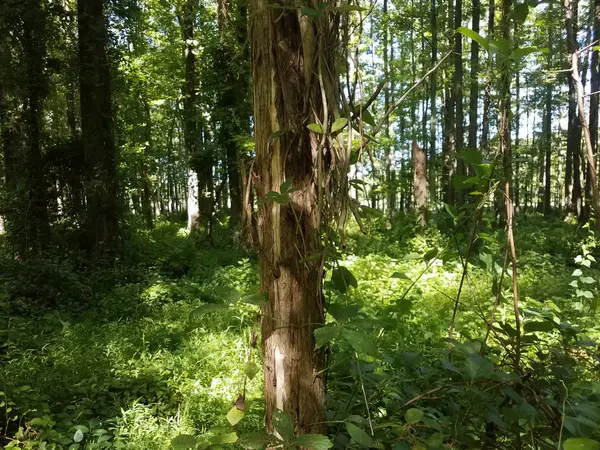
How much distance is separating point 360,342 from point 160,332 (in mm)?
4256

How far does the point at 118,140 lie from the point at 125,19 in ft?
7.91

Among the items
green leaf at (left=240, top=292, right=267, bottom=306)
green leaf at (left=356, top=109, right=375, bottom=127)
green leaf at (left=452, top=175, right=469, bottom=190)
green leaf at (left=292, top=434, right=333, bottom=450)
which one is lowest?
green leaf at (left=292, top=434, right=333, bottom=450)

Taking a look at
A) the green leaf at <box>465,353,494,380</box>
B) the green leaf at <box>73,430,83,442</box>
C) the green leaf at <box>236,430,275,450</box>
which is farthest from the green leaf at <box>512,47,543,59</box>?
the green leaf at <box>73,430,83,442</box>

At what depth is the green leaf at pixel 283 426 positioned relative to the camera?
1069 mm

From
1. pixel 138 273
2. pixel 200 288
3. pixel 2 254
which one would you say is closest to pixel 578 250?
pixel 200 288

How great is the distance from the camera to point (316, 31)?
1.22 meters

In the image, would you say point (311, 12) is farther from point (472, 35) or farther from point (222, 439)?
point (222, 439)

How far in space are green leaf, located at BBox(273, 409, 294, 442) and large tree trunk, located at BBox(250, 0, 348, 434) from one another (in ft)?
0.53

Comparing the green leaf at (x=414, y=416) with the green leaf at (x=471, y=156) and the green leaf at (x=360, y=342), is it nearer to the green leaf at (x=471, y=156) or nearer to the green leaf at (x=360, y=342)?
the green leaf at (x=360, y=342)

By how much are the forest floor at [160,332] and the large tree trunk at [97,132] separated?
765 millimetres

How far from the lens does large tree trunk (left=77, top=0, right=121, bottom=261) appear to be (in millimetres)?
7982

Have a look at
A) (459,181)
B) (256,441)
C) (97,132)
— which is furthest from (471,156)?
(97,132)

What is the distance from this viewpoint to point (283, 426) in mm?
1085

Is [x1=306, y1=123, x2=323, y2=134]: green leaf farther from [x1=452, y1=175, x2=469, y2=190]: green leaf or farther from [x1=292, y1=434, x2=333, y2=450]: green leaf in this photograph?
[x1=292, y1=434, x2=333, y2=450]: green leaf
